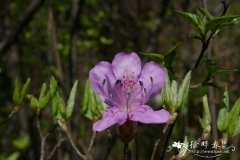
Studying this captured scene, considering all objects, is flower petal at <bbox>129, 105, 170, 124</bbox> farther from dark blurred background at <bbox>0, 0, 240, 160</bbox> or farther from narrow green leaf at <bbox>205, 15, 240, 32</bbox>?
dark blurred background at <bbox>0, 0, 240, 160</bbox>

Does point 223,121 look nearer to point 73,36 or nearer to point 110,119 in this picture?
point 110,119

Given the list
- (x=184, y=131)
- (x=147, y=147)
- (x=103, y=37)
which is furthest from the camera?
(x=147, y=147)

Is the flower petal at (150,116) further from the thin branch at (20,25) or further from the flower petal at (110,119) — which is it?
the thin branch at (20,25)

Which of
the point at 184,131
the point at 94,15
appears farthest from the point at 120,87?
the point at 184,131

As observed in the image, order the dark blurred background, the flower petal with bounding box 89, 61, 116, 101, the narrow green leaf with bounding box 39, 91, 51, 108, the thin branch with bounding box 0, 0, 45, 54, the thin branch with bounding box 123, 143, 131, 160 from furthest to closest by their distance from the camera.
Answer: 1. the dark blurred background
2. the thin branch with bounding box 0, 0, 45, 54
3. the narrow green leaf with bounding box 39, 91, 51, 108
4. the flower petal with bounding box 89, 61, 116, 101
5. the thin branch with bounding box 123, 143, 131, 160

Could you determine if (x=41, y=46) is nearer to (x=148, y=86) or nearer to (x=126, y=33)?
(x=126, y=33)

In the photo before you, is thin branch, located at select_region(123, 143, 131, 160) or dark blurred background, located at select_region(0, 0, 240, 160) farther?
dark blurred background, located at select_region(0, 0, 240, 160)

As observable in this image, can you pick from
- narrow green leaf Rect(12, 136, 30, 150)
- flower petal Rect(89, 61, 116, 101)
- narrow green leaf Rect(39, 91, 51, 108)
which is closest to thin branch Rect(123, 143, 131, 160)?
flower petal Rect(89, 61, 116, 101)

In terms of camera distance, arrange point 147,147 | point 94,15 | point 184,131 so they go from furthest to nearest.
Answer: point 147,147 → point 184,131 → point 94,15
